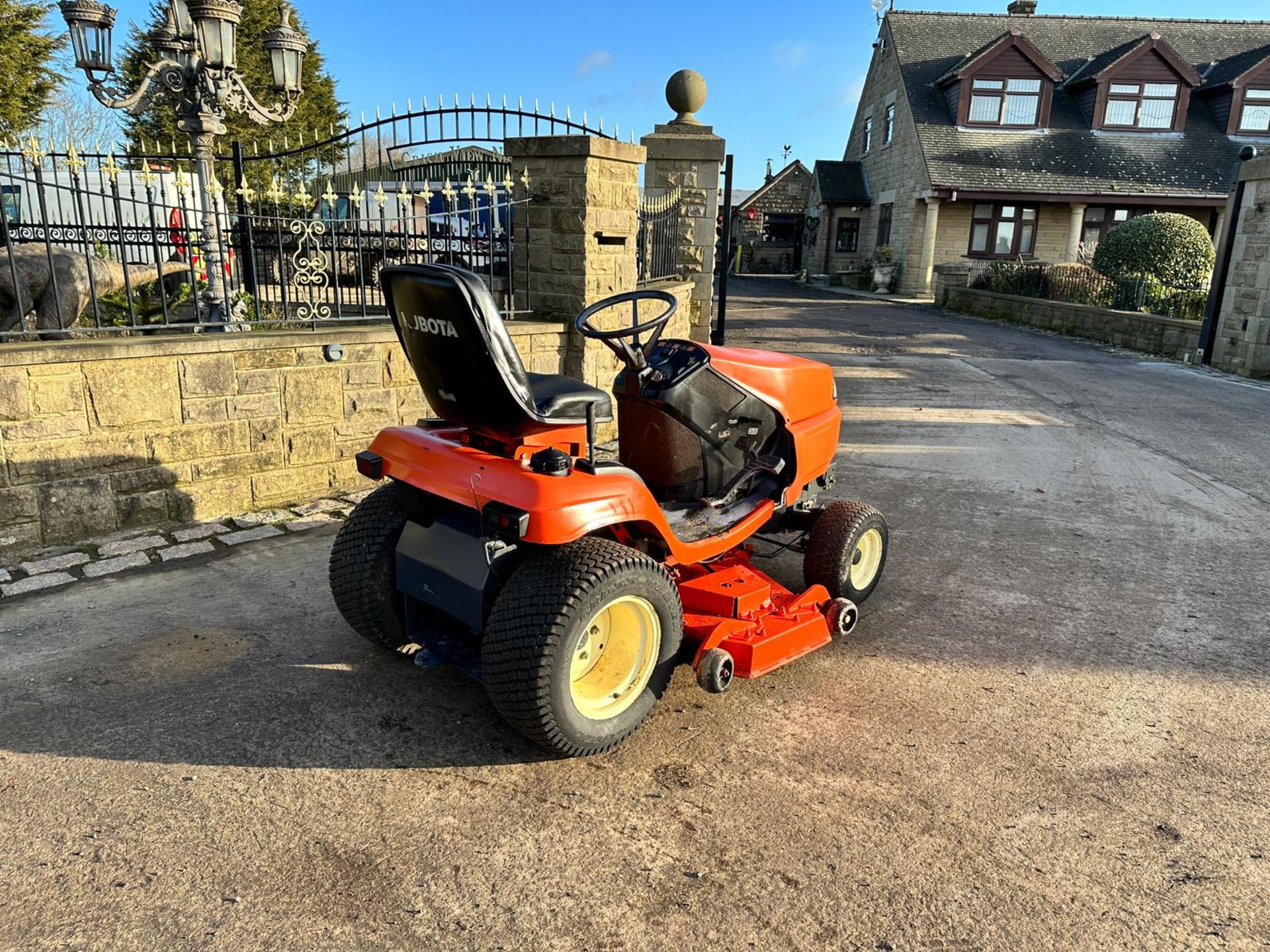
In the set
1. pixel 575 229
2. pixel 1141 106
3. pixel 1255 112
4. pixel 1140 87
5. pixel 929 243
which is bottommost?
pixel 575 229

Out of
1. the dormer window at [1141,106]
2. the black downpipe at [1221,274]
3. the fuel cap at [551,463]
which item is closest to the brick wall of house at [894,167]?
the dormer window at [1141,106]

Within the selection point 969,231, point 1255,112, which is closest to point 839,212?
point 969,231

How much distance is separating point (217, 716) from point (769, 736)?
1.96 meters

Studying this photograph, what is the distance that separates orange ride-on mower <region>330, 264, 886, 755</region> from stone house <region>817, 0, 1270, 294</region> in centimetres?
2427

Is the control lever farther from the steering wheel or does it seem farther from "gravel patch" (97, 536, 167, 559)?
"gravel patch" (97, 536, 167, 559)

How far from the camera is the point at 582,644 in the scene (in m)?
2.86

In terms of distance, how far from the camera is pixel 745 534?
3.51m

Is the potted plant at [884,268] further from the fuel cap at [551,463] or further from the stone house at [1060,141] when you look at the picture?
the fuel cap at [551,463]

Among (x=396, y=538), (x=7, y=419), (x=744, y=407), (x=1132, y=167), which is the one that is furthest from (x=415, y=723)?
(x=1132, y=167)

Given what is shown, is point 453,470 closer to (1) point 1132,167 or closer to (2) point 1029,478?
(2) point 1029,478

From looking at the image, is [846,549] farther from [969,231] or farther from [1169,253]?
[969,231]

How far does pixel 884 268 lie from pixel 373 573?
27165mm

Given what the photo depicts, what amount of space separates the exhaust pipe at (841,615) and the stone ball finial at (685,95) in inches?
350

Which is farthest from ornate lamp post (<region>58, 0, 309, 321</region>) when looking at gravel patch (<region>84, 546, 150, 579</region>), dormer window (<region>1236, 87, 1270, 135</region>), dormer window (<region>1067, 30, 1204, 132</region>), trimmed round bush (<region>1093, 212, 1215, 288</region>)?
dormer window (<region>1236, 87, 1270, 135</region>)
